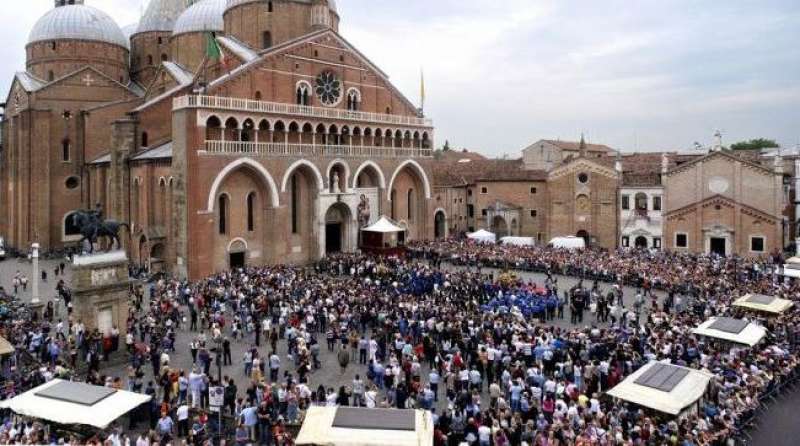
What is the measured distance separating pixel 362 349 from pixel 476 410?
6.18 m

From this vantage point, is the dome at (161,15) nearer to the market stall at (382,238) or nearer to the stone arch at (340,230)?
the stone arch at (340,230)

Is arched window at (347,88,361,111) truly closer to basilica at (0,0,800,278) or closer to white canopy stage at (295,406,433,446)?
basilica at (0,0,800,278)

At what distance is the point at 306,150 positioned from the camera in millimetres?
34656

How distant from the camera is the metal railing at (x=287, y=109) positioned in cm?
2991

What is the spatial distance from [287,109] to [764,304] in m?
24.7

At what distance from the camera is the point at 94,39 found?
4362cm

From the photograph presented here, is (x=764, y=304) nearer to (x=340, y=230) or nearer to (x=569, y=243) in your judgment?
(x=569, y=243)

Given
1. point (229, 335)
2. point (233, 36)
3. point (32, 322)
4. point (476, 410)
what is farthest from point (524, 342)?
point (233, 36)

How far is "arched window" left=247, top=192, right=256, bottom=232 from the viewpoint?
33000 millimetres

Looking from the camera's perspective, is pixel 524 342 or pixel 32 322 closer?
pixel 524 342

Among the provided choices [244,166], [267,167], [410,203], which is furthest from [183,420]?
[410,203]

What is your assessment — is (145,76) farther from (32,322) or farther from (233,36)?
(32,322)

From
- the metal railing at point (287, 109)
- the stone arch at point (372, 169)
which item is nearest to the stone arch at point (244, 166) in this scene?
the metal railing at point (287, 109)

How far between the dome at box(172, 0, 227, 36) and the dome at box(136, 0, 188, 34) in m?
3.97
